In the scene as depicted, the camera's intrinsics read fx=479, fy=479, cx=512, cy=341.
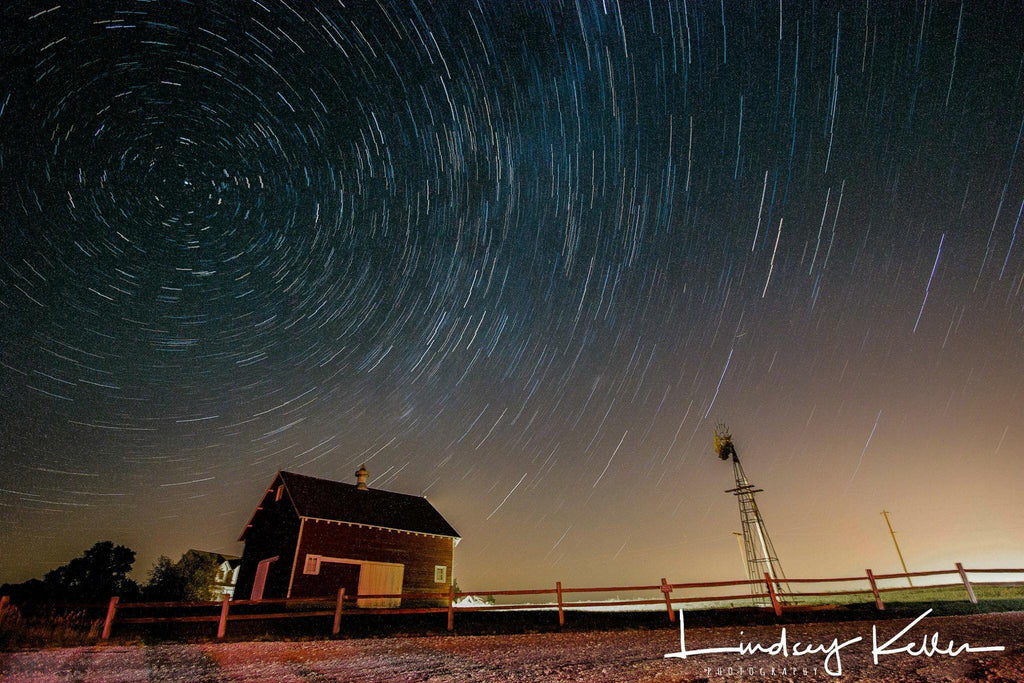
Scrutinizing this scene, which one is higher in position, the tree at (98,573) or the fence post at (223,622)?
the tree at (98,573)

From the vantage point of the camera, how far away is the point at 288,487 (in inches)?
960

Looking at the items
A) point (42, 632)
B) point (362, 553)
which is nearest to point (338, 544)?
point (362, 553)

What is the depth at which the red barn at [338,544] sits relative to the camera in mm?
21703

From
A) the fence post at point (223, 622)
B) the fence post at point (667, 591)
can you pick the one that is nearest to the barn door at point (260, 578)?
the fence post at point (223, 622)

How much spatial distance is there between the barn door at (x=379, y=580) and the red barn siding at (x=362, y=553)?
0.27m

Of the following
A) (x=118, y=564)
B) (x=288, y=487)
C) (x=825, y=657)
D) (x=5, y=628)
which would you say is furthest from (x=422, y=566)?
(x=118, y=564)

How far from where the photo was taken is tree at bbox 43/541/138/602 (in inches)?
1565

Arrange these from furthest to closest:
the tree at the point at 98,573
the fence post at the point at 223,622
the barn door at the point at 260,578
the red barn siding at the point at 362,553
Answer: the tree at the point at 98,573
the barn door at the point at 260,578
the red barn siding at the point at 362,553
the fence post at the point at 223,622

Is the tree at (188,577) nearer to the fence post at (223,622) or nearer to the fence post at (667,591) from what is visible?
the fence post at (223,622)

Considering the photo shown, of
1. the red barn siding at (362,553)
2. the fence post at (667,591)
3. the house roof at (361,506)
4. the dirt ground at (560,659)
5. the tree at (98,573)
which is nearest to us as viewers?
the dirt ground at (560,659)

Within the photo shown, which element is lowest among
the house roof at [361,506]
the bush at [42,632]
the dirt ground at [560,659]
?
the dirt ground at [560,659]

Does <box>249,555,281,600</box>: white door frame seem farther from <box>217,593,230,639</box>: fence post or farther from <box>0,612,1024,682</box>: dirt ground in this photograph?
<box>0,612,1024,682</box>: dirt ground

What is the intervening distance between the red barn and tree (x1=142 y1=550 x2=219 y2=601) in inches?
844

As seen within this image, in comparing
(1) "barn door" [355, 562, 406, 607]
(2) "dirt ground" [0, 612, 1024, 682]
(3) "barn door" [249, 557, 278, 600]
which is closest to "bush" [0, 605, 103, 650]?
(2) "dirt ground" [0, 612, 1024, 682]
